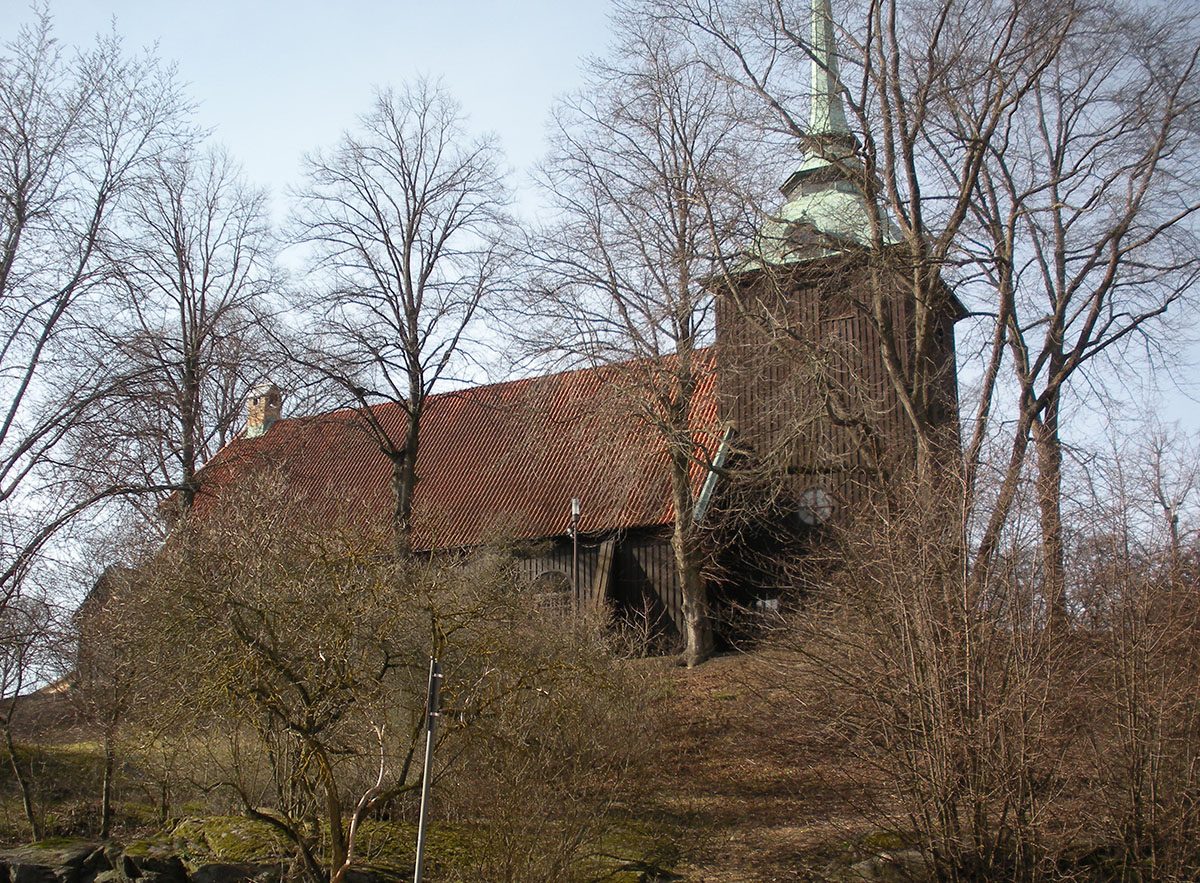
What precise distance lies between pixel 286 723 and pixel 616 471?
12.6 meters

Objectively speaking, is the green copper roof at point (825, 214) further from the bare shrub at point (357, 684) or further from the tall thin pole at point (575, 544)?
the tall thin pole at point (575, 544)

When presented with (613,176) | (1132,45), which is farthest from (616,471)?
(1132,45)

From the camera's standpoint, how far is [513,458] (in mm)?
28078

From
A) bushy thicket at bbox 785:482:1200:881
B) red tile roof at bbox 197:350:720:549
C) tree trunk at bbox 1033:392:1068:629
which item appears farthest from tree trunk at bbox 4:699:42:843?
tree trunk at bbox 1033:392:1068:629

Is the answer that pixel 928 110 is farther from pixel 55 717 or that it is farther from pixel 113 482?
pixel 55 717

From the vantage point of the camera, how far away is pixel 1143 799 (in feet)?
30.7

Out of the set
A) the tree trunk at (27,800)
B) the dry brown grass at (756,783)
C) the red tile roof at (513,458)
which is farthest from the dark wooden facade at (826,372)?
the tree trunk at (27,800)

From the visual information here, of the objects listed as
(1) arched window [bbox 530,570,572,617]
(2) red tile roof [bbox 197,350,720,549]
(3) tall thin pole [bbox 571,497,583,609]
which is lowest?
(1) arched window [bbox 530,570,572,617]

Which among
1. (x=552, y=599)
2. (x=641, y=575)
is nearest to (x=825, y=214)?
(x=552, y=599)

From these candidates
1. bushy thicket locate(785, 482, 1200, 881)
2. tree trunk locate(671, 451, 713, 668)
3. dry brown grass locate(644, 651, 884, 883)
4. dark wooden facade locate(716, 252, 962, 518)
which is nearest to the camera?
bushy thicket locate(785, 482, 1200, 881)

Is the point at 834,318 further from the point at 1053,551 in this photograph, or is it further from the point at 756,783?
the point at 1053,551

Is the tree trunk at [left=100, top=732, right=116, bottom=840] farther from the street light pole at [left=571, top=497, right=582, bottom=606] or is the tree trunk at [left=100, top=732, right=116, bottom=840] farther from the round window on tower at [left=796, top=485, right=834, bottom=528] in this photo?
the round window on tower at [left=796, top=485, right=834, bottom=528]

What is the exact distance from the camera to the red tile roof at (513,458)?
2007 cm

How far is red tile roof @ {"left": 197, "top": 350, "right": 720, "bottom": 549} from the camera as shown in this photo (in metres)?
20.1
